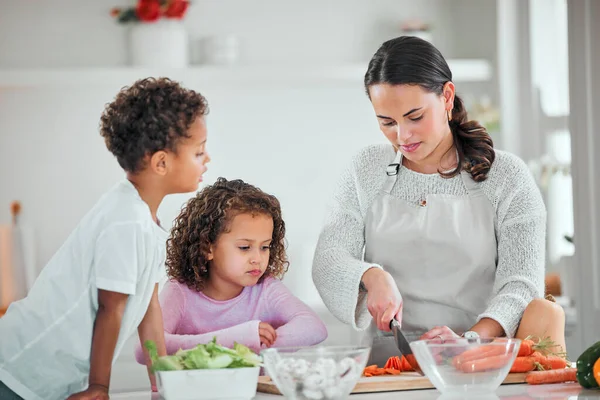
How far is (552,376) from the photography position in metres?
1.41

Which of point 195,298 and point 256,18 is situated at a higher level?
point 256,18

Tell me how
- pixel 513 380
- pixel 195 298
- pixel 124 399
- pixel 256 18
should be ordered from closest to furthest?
pixel 124 399 < pixel 513 380 < pixel 195 298 < pixel 256 18

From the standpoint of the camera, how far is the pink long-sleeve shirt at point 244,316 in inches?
69.2

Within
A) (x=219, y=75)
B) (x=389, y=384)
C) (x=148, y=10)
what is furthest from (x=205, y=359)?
(x=148, y=10)

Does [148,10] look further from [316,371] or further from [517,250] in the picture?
[316,371]

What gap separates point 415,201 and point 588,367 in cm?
61

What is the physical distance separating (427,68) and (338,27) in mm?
2202

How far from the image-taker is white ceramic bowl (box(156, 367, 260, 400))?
122cm

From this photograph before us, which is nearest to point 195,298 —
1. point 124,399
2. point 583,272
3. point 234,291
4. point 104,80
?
point 234,291

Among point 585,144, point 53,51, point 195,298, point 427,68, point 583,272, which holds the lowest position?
point 583,272

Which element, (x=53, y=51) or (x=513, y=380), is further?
(x=53, y=51)

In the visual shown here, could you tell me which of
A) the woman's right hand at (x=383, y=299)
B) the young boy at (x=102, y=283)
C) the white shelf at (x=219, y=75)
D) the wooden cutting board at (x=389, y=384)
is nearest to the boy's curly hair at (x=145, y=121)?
the young boy at (x=102, y=283)

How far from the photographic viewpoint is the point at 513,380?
142 cm

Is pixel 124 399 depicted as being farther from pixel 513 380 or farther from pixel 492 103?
pixel 492 103
